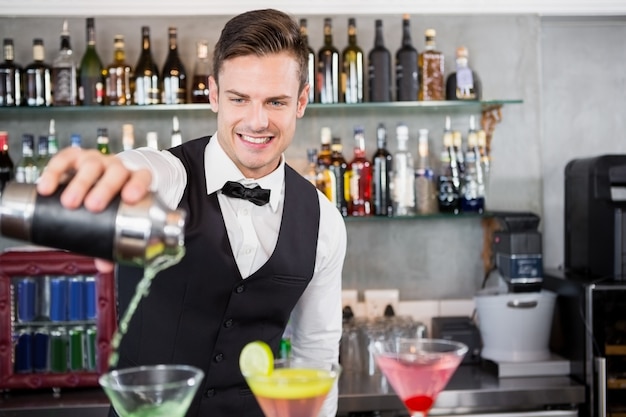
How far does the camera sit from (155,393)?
1263 mm

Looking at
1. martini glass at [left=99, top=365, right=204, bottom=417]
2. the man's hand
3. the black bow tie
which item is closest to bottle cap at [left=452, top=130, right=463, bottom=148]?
the black bow tie

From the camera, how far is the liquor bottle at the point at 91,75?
3.23 metres

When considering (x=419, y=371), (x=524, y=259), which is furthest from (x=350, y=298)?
(x=419, y=371)

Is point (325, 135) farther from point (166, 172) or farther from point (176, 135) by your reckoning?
point (166, 172)

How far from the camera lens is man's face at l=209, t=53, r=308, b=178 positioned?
1869mm

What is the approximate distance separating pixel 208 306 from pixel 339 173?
143cm

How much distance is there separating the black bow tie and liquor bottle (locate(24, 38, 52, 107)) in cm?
151

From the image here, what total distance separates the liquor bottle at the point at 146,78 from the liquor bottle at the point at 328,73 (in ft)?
2.07

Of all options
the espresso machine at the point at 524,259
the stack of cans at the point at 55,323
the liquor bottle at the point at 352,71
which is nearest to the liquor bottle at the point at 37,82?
the stack of cans at the point at 55,323

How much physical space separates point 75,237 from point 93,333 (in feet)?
6.52

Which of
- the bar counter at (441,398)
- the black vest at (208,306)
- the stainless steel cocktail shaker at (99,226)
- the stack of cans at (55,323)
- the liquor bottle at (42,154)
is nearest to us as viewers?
the stainless steel cocktail shaker at (99,226)

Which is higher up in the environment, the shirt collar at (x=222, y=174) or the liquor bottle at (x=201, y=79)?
the liquor bottle at (x=201, y=79)

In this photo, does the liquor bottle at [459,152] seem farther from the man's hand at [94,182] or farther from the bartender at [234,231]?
the man's hand at [94,182]

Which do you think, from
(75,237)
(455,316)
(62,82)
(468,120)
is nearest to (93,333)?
(62,82)
